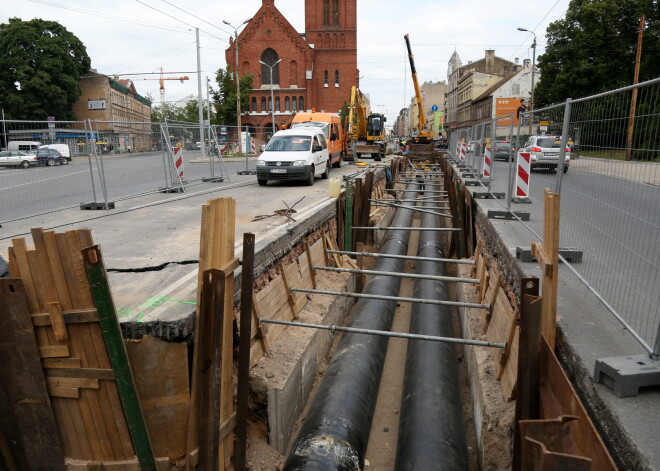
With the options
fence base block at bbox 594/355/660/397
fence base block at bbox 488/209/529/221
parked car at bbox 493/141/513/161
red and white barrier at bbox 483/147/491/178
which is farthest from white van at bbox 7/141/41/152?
red and white barrier at bbox 483/147/491/178

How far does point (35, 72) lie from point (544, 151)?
176 ft

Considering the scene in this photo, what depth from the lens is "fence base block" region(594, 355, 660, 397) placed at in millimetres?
2547

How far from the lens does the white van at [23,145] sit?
27.2 feet

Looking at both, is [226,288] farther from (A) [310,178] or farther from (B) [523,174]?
(A) [310,178]

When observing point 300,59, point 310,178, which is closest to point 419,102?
point 310,178

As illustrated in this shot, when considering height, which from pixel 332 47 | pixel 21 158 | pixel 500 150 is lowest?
pixel 21 158

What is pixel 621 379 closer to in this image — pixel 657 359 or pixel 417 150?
pixel 657 359

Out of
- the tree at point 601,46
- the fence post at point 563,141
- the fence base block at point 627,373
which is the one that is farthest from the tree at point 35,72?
the fence base block at point 627,373

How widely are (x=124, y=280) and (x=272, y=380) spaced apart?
1.83 metres

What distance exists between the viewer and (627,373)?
8.34 ft

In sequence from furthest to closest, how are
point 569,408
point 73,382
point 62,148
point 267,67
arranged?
1. point 267,67
2. point 62,148
3. point 73,382
4. point 569,408

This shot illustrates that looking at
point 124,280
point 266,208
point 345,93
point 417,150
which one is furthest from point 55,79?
point 124,280

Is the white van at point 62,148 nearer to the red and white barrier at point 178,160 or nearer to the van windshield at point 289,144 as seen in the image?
the red and white barrier at point 178,160

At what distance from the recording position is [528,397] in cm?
296
